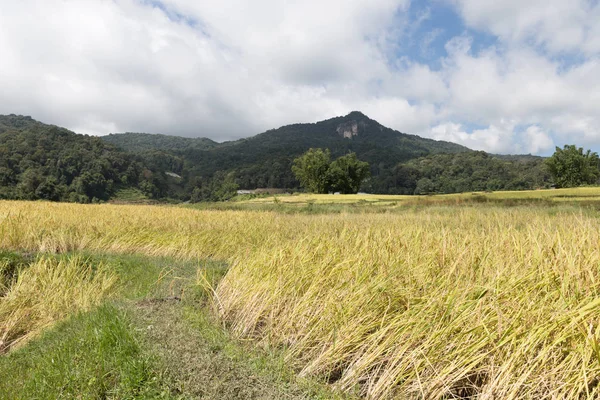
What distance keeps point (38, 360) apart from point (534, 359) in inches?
167

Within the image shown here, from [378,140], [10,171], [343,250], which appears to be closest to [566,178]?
[343,250]

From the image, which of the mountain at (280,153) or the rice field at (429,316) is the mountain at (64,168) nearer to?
the mountain at (280,153)

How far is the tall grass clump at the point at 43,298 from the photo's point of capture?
454 cm

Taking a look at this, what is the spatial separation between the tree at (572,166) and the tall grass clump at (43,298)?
6367 centimetres

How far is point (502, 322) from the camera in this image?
2.37m

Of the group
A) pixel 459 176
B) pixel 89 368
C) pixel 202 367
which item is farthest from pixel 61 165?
pixel 459 176

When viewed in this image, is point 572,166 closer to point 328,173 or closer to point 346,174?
point 346,174

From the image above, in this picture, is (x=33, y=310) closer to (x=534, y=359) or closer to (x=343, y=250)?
(x=343, y=250)

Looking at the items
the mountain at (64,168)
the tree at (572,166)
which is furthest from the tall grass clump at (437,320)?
the tree at (572,166)

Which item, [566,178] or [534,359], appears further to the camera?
[566,178]

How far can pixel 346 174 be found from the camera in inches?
2383

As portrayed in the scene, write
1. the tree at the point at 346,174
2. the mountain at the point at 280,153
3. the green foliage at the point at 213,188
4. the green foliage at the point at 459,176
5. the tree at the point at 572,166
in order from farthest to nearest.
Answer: the mountain at the point at 280,153 → the green foliage at the point at 213,188 → the green foliage at the point at 459,176 → the tree at the point at 346,174 → the tree at the point at 572,166

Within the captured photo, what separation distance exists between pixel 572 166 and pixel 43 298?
6682cm

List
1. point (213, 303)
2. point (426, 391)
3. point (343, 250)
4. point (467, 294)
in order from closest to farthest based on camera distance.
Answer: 1. point (426, 391)
2. point (467, 294)
3. point (213, 303)
4. point (343, 250)
